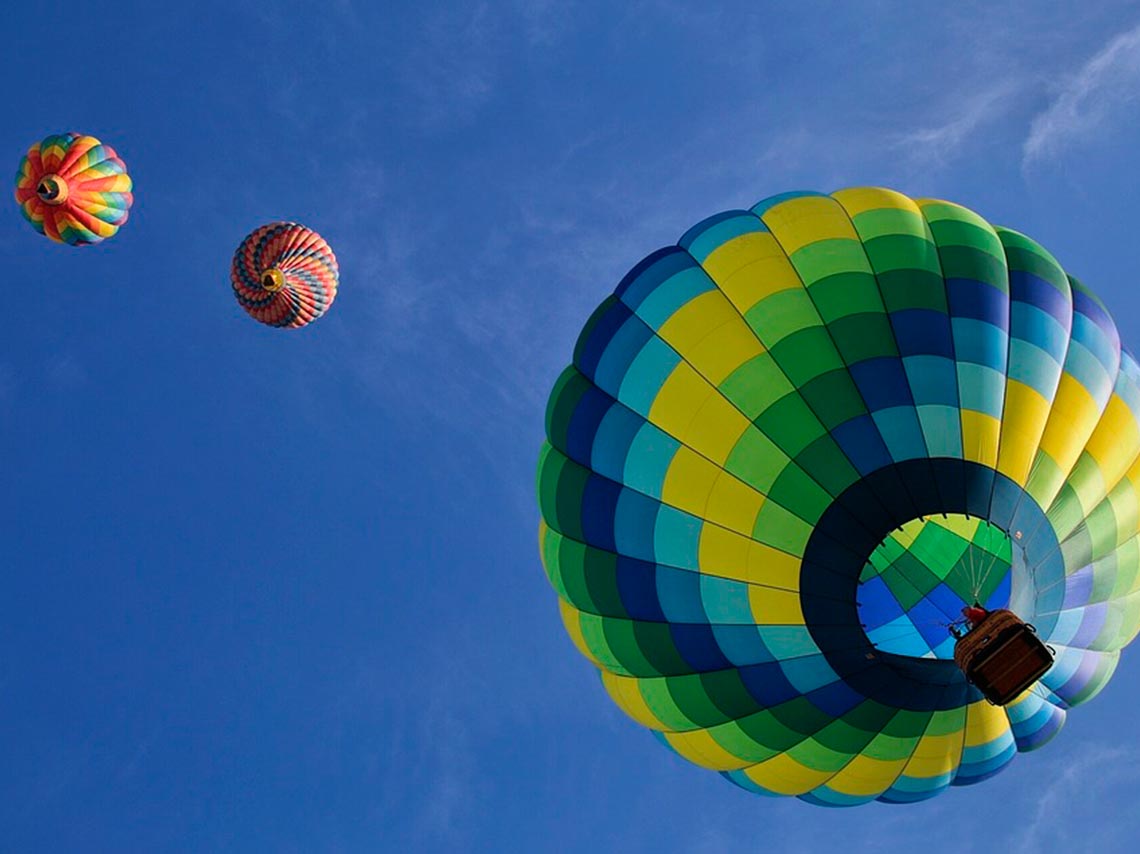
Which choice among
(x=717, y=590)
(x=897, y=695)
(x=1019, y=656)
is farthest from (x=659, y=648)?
(x=1019, y=656)

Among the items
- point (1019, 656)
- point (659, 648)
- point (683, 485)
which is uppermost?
point (683, 485)

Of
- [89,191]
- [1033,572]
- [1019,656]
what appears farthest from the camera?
[89,191]

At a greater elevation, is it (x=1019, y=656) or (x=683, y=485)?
(x=683, y=485)

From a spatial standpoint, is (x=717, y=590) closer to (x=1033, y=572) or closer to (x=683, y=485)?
(x=683, y=485)

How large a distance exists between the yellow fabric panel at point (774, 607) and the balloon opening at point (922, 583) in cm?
147

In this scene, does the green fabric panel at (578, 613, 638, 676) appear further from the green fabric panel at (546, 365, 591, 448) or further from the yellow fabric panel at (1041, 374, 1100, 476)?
the yellow fabric panel at (1041, 374, 1100, 476)

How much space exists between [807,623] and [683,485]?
1.77 meters

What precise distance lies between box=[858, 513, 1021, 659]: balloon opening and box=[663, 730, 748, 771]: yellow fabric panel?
77.1 inches

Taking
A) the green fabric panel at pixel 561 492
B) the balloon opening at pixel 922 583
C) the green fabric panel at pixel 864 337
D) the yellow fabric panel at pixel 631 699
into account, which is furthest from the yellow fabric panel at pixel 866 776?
the green fabric panel at pixel 864 337

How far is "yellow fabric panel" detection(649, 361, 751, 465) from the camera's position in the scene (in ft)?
38.5

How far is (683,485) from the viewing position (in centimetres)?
1193

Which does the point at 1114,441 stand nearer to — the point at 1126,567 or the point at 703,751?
the point at 1126,567

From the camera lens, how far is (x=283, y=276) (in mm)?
18797

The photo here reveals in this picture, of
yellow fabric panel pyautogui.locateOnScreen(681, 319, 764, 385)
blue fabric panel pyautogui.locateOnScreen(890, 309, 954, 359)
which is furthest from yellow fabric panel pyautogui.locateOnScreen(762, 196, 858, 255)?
blue fabric panel pyautogui.locateOnScreen(890, 309, 954, 359)
